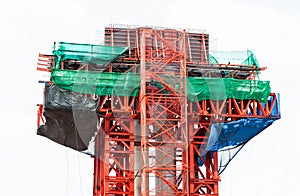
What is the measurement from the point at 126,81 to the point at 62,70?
12.6 ft

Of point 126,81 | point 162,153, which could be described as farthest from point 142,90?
point 162,153

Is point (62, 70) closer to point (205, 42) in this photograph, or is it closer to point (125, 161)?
point (125, 161)

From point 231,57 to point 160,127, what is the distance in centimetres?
694

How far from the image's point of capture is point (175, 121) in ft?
142

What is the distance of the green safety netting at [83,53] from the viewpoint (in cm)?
4162

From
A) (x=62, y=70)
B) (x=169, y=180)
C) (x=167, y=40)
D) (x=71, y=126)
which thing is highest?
(x=167, y=40)

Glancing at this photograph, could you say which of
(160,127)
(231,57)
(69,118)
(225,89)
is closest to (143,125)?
(160,127)

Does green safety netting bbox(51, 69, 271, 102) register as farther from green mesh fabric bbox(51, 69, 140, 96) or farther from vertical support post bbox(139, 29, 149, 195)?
vertical support post bbox(139, 29, 149, 195)

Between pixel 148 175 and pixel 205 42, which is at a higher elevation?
pixel 205 42

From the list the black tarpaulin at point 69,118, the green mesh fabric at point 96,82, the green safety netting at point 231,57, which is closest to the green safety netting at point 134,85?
the green mesh fabric at point 96,82

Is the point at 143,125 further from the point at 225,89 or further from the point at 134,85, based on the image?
the point at 225,89

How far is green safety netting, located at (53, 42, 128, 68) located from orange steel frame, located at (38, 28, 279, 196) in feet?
3.73

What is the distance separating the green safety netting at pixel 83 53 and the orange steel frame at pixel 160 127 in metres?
1.14

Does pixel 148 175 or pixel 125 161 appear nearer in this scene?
pixel 148 175
